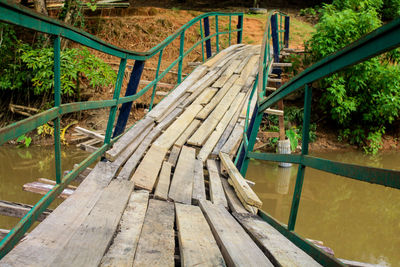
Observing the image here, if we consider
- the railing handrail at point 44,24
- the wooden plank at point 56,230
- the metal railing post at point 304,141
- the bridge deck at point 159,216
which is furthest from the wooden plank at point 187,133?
the metal railing post at point 304,141

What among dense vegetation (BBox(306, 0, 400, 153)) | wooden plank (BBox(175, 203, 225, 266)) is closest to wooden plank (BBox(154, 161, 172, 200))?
wooden plank (BBox(175, 203, 225, 266))

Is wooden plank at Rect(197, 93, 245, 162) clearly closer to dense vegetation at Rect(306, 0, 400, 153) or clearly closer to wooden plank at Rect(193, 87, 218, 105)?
wooden plank at Rect(193, 87, 218, 105)

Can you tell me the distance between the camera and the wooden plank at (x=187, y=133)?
4262 millimetres

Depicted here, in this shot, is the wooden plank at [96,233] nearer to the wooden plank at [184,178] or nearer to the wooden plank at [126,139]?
the wooden plank at [184,178]

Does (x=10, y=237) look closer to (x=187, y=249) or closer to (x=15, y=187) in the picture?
(x=187, y=249)

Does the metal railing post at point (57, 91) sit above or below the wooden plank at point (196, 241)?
above

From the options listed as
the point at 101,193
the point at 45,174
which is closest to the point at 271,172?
the point at 45,174

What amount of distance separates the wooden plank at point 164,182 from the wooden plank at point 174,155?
0.41 ft

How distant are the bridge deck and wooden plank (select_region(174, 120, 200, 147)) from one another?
0.04 ft

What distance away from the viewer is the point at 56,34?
214cm

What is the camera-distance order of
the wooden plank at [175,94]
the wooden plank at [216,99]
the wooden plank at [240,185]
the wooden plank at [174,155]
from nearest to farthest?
the wooden plank at [240,185] < the wooden plank at [174,155] < the wooden plank at [175,94] < the wooden plank at [216,99]

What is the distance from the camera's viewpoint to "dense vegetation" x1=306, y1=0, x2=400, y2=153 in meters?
9.38

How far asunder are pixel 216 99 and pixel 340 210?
327 centimetres

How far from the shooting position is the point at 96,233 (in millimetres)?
1806
